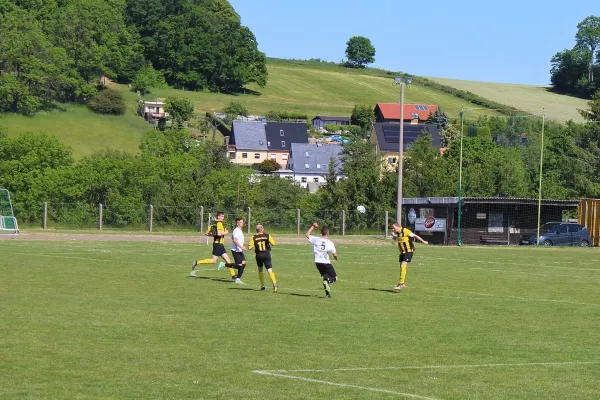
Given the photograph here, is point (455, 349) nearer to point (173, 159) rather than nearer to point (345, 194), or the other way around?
point (345, 194)

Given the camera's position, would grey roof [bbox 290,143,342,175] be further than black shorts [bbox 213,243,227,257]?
Yes

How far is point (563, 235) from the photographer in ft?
196

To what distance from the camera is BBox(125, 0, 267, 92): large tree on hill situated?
182375mm

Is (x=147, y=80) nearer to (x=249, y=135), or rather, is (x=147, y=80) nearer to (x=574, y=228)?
(x=249, y=135)

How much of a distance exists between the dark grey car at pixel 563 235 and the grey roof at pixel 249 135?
106 metres

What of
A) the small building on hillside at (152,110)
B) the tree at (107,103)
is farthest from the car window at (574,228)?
the small building on hillside at (152,110)

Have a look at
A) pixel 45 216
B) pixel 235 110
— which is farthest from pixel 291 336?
pixel 235 110

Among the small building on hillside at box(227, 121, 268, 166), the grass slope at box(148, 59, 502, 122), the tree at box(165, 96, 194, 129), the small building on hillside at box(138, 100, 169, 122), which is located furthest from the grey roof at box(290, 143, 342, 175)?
the small building on hillside at box(138, 100, 169, 122)

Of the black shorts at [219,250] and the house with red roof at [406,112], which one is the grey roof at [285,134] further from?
the black shorts at [219,250]

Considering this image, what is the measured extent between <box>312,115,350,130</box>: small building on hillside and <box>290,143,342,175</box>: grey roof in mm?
17405

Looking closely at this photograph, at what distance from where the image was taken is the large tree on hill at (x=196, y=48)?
182 m

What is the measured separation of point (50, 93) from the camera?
13762 cm

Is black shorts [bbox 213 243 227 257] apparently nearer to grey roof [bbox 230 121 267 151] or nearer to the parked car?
the parked car

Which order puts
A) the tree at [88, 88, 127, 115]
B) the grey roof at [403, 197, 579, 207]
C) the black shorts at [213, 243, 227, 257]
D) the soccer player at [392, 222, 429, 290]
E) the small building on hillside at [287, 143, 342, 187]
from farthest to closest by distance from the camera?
the small building on hillside at [287, 143, 342, 187], the tree at [88, 88, 127, 115], the grey roof at [403, 197, 579, 207], the black shorts at [213, 243, 227, 257], the soccer player at [392, 222, 429, 290]
